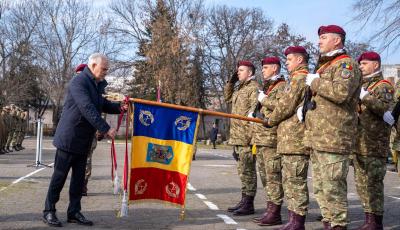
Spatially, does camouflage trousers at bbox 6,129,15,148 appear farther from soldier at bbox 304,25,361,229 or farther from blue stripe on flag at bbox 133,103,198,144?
soldier at bbox 304,25,361,229

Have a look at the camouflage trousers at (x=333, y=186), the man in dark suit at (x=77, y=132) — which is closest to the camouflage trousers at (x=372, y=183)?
the camouflage trousers at (x=333, y=186)

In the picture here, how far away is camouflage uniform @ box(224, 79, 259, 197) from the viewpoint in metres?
8.84

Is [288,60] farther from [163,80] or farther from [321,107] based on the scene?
[163,80]

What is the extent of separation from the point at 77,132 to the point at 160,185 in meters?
1.33

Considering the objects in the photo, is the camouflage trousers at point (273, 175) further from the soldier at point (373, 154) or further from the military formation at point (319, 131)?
the soldier at point (373, 154)

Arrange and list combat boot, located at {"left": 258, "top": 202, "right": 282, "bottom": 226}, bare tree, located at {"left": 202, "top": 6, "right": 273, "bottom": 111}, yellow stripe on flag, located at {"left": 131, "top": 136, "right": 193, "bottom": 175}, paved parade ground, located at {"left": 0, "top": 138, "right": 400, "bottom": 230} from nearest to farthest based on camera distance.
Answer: yellow stripe on flag, located at {"left": 131, "top": 136, "right": 193, "bottom": 175}, paved parade ground, located at {"left": 0, "top": 138, "right": 400, "bottom": 230}, combat boot, located at {"left": 258, "top": 202, "right": 282, "bottom": 226}, bare tree, located at {"left": 202, "top": 6, "right": 273, "bottom": 111}

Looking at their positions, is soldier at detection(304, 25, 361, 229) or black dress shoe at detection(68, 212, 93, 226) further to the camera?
black dress shoe at detection(68, 212, 93, 226)

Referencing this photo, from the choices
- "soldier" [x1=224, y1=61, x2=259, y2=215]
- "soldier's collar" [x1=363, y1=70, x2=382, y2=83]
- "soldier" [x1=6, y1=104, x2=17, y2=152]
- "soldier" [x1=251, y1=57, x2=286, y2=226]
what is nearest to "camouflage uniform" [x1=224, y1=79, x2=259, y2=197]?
"soldier" [x1=224, y1=61, x2=259, y2=215]

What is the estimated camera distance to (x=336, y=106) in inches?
241

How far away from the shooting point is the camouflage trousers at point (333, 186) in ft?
19.7

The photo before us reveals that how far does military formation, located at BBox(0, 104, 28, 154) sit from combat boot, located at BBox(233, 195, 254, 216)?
14.9m

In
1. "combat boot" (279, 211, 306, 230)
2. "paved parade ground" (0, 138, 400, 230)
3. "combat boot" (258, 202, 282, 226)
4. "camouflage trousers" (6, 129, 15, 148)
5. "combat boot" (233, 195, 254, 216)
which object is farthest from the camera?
"camouflage trousers" (6, 129, 15, 148)

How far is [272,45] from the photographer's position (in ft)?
199

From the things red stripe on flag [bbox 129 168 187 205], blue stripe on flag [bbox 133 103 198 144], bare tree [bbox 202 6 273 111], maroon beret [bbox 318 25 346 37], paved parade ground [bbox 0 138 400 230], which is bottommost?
paved parade ground [bbox 0 138 400 230]
